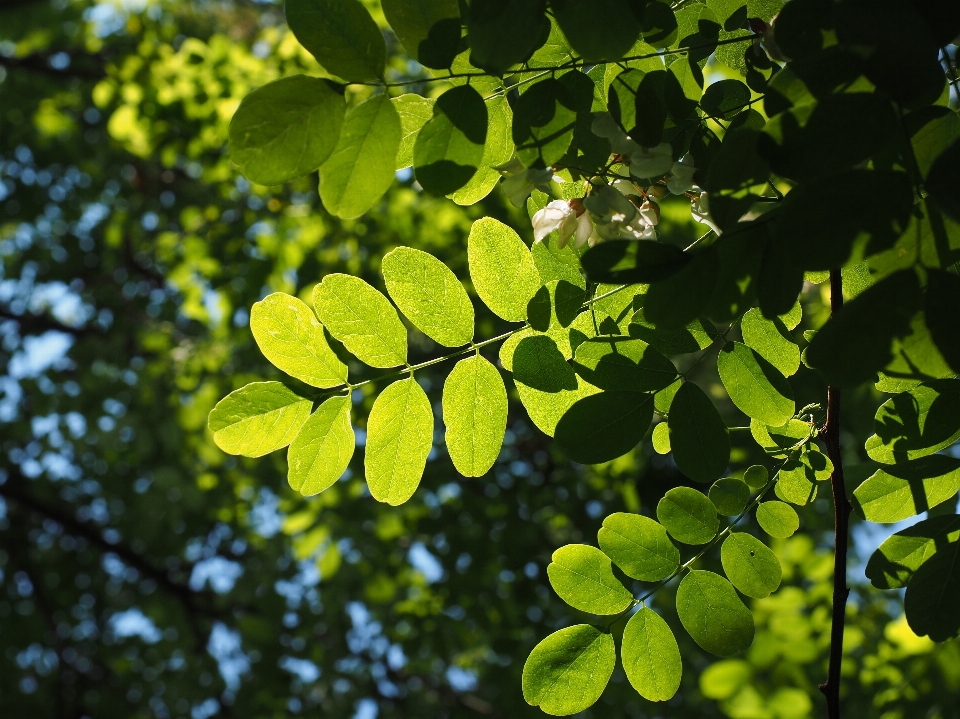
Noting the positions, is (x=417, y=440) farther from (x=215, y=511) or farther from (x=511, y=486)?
(x=215, y=511)

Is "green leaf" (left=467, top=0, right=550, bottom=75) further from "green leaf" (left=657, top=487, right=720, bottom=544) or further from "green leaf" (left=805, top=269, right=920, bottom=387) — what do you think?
"green leaf" (left=657, top=487, right=720, bottom=544)

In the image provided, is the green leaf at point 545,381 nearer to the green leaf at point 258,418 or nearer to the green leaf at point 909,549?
the green leaf at point 258,418

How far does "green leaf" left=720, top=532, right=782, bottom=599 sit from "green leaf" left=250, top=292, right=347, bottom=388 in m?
0.54

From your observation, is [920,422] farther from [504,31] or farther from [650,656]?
[504,31]

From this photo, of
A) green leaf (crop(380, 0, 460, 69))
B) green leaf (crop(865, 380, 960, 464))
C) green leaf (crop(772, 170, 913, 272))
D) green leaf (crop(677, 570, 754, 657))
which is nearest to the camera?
green leaf (crop(772, 170, 913, 272))

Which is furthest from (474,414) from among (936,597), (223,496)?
(223,496)

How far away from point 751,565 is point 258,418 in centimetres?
65

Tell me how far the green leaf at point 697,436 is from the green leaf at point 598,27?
38 cm

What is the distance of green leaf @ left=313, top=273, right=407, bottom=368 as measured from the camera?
1020 mm

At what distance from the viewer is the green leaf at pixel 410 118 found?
35.6 inches

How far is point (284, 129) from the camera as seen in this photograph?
816 millimetres

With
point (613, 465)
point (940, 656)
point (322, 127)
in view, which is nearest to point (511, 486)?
point (613, 465)

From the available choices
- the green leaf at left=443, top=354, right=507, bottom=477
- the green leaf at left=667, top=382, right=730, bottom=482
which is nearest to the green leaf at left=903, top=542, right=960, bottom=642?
the green leaf at left=667, top=382, right=730, bottom=482

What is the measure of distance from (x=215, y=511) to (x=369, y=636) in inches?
43.5
